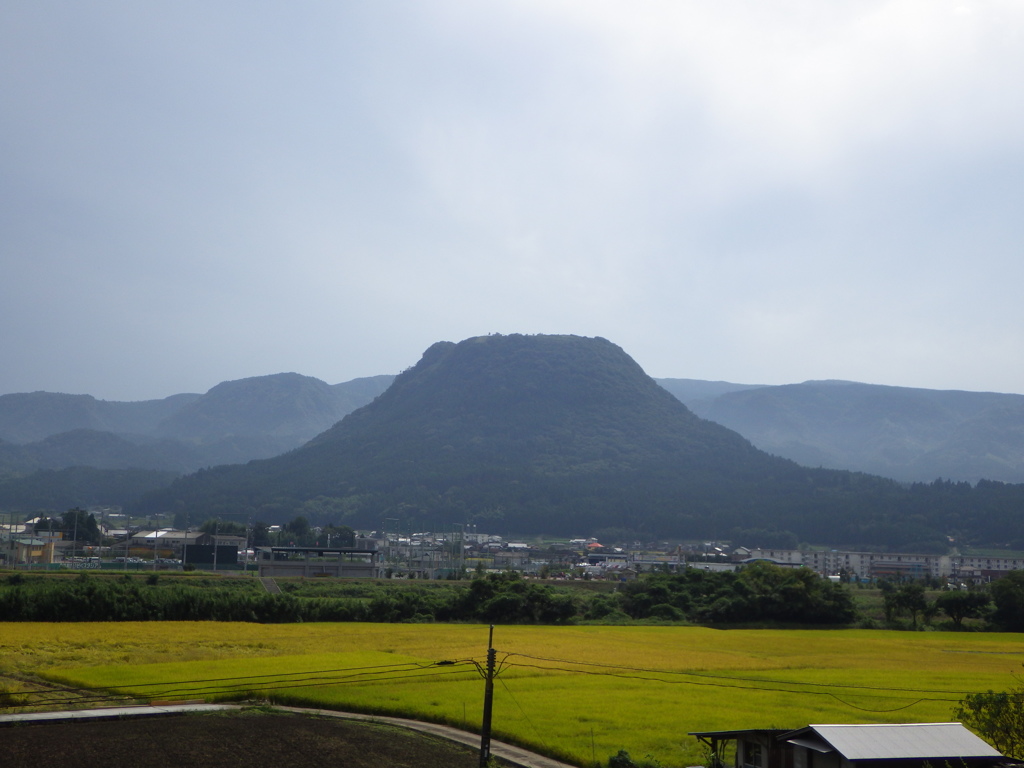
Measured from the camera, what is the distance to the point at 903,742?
16.5m

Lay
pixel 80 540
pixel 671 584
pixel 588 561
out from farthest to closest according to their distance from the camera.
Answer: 1. pixel 588 561
2. pixel 80 540
3. pixel 671 584

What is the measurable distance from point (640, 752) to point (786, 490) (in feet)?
590

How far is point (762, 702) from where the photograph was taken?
28.2 metres

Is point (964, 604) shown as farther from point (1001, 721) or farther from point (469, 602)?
point (1001, 721)

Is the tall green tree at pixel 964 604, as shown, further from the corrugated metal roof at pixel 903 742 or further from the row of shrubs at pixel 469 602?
the corrugated metal roof at pixel 903 742

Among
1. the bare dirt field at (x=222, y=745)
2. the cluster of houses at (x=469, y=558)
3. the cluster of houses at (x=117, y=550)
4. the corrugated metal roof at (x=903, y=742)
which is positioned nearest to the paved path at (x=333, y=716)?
the bare dirt field at (x=222, y=745)

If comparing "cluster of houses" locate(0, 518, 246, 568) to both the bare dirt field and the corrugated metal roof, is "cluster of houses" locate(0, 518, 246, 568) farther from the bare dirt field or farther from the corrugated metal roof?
the corrugated metal roof

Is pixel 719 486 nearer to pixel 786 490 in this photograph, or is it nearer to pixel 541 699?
pixel 786 490

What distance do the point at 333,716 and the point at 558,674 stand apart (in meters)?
10.1

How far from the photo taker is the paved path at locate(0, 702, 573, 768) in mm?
21547

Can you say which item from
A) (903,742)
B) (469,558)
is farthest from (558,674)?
Answer: (469,558)

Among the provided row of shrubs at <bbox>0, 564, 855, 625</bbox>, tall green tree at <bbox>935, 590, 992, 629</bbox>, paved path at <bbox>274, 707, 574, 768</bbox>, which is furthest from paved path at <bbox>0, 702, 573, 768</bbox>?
tall green tree at <bbox>935, 590, 992, 629</bbox>

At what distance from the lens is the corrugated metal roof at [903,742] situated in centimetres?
1593

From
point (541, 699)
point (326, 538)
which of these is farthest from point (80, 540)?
point (541, 699)
